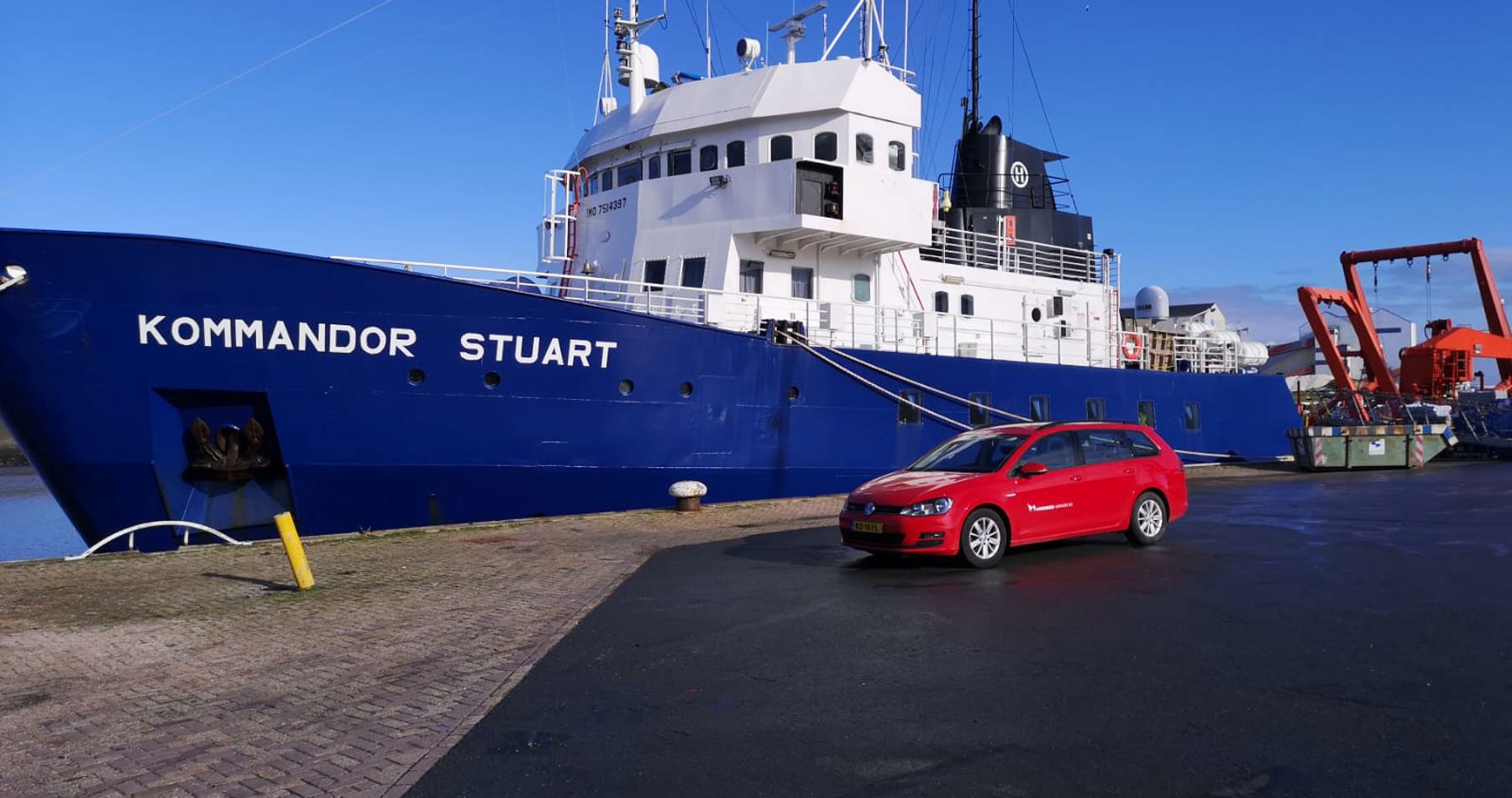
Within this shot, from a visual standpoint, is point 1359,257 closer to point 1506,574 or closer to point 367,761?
point 1506,574

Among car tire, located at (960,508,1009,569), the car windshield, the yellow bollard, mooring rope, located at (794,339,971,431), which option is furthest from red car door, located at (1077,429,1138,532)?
the yellow bollard

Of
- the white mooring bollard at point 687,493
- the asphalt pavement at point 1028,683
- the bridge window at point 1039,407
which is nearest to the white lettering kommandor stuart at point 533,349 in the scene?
Answer: the white mooring bollard at point 687,493

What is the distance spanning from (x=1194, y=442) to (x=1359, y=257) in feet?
38.0

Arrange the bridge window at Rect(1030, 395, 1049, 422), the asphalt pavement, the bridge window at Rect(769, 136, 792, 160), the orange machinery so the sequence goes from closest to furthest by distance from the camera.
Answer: the asphalt pavement < the bridge window at Rect(769, 136, 792, 160) < the bridge window at Rect(1030, 395, 1049, 422) < the orange machinery

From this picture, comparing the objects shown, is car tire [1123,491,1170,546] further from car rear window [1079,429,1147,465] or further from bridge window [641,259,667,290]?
bridge window [641,259,667,290]

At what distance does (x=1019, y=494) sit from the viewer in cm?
1027

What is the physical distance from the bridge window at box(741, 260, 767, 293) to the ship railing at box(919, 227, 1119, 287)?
13.6ft

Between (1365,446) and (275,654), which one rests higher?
(1365,446)

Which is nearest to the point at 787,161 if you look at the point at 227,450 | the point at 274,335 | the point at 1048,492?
the point at 1048,492

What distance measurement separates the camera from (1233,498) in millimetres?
17312

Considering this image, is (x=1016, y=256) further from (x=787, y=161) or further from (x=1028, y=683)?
(x=1028, y=683)

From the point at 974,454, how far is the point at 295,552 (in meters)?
6.59

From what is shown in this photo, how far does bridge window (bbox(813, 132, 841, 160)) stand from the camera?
17516 mm

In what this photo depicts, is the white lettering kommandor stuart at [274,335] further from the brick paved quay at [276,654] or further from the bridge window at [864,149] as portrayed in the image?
the bridge window at [864,149]
